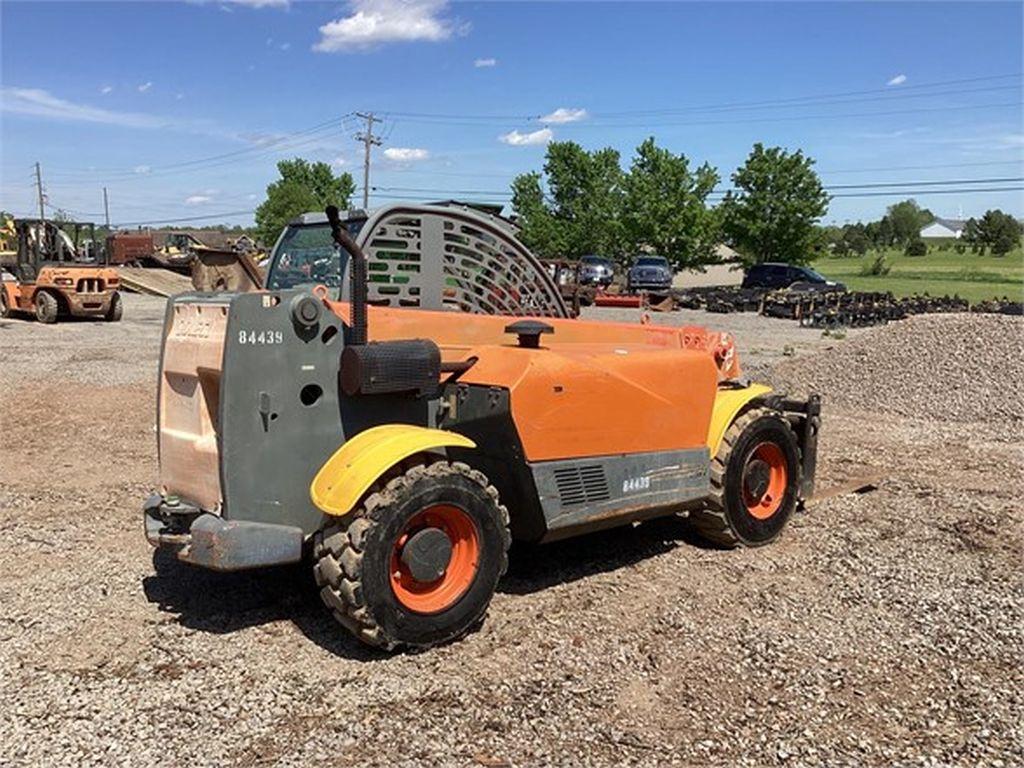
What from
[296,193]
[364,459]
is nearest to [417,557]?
[364,459]

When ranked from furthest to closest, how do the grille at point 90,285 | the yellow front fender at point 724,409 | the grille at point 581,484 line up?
1. the grille at point 90,285
2. the yellow front fender at point 724,409
3. the grille at point 581,484

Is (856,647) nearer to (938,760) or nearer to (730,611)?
(730,611)

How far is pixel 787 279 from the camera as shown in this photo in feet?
113

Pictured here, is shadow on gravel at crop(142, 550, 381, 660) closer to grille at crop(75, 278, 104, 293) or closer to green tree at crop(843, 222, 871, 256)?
grille at crop(75, 278, 104, 293)

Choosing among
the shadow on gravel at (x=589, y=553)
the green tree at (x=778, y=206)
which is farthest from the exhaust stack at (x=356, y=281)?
the green tree at (x=778, y=206)

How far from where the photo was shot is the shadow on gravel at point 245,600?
4621 mm

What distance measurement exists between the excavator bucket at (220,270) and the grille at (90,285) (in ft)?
58.4

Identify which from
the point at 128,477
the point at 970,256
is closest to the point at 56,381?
the point at 128,477

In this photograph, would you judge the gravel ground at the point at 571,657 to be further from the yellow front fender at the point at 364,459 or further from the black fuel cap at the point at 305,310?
the black fuel cap at the point at 305,310

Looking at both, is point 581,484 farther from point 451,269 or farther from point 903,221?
point 903,221

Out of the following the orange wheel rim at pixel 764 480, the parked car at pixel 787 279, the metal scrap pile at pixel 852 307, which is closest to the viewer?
the orange wheel rim at pixel 764 480

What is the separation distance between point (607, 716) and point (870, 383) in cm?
993

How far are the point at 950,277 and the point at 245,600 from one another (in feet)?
194

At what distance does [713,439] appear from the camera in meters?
5.89
